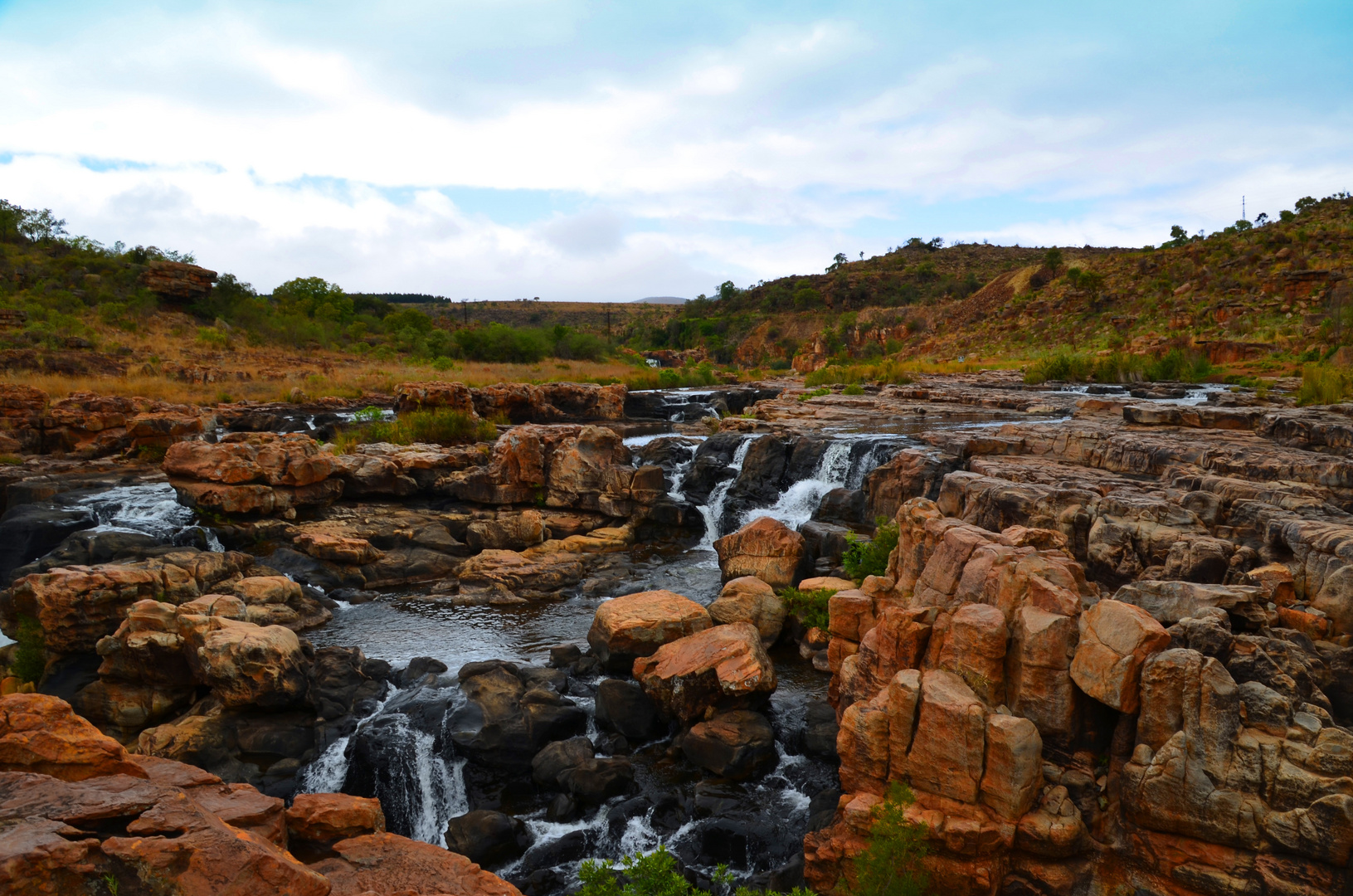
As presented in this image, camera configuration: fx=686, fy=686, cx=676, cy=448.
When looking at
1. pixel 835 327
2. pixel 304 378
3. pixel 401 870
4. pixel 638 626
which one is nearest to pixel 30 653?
pixel 401 870

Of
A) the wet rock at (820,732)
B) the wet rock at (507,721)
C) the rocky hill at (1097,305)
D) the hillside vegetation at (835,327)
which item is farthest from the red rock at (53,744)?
the rocky hill at (1097,305)

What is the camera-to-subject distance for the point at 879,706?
5.02 m

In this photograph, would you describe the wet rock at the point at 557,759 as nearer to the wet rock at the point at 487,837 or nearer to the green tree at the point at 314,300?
the wet rock at the point at 487,837

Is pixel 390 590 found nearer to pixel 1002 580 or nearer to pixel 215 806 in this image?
pixel 215 806

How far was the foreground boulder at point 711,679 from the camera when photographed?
24.1 feet

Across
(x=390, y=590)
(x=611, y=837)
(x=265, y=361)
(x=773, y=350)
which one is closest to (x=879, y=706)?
(x=611, y=837)

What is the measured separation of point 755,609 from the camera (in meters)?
9.50

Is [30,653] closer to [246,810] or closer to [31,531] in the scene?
[31,531]

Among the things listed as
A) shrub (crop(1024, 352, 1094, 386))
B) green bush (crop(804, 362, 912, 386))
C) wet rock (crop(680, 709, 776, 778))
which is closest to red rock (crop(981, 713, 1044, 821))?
wet rock (crop(680, 709, 776, 778))

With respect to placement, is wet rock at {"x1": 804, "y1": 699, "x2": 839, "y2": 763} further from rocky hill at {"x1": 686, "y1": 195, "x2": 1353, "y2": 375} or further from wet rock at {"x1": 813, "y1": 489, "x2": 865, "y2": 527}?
rocky hill at {"x1": 686, "y1": 195, "x2": 1353, "y2": 375}

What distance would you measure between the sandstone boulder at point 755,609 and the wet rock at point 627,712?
190 centimetres

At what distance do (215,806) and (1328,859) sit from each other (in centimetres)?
607

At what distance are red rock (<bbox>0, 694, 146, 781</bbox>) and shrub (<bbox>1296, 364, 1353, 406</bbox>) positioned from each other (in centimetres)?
1874

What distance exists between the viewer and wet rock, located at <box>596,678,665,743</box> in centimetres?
741
